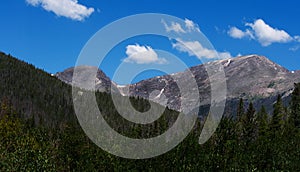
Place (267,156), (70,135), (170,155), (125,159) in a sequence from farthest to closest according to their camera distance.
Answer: (70,135)
(267,156)
(125,159)
(170,155)

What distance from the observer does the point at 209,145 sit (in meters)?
34.6

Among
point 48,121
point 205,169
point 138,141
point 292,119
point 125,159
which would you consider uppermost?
point 48,121

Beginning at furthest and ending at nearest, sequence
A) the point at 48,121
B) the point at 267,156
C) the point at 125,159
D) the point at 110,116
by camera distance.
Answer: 1. the point at 110,116
2. the point at 48,121
3. the point at 267,156
4. the point at 125,159

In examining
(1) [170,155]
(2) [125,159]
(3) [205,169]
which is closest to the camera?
(3) [205,169]

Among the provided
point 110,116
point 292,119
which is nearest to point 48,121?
point 110,116

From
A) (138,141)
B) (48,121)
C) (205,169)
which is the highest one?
(48,121)

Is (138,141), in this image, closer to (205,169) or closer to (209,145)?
(209,145)

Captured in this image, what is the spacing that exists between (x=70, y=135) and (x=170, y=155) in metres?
21.9

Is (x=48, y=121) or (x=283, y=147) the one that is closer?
(x=283, y=147)

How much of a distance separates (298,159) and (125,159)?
587 inches

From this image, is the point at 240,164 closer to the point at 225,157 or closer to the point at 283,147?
the point at 225,157

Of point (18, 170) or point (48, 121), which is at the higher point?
point (48, 121)

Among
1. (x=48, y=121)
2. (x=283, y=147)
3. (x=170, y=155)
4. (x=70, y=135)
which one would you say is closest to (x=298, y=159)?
(x=283, y=147)

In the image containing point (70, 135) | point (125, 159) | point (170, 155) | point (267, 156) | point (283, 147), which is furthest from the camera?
point (70, 135)
